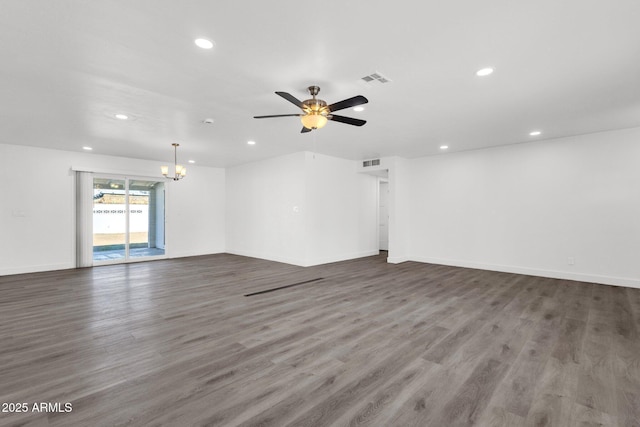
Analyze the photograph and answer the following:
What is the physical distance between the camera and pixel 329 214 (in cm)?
746

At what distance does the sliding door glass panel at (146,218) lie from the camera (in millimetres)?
7844

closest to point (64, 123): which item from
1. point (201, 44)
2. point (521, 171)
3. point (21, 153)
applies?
point (21, 153)

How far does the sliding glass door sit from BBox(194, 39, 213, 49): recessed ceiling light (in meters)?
6.54

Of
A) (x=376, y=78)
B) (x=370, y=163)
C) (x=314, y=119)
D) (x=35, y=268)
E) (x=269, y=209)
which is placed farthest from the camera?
(x=370, y=163)

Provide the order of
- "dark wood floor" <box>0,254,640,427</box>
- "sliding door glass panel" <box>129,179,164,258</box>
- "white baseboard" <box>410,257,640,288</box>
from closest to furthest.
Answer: "dark wood floor" <box>0,254,640,427</box> < "white baseboard" <box>410,257,640,288</box> < "sliding door glass panel" <box>129,179,164,258</box>

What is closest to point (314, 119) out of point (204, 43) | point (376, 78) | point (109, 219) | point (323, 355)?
point (376, 78)

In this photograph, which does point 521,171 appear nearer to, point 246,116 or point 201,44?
point 246,116

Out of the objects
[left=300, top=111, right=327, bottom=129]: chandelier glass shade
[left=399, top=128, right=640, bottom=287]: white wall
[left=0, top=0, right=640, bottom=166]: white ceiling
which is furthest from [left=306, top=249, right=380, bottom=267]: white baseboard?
[left=300, top=111, right=327, bottom=129]: chandelier glass shade

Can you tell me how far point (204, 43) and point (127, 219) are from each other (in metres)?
6.76

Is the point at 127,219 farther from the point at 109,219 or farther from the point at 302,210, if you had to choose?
the point at 302,210

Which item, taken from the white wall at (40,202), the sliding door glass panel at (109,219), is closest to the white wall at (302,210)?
the white wall at (40,202)

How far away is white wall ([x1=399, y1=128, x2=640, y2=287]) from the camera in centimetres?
515

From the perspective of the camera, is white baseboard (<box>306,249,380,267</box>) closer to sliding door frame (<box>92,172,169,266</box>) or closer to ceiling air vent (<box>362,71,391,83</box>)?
sliding door frame (<box>92,172,169,266</box>)

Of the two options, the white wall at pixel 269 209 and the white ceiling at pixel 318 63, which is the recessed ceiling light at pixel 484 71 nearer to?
the white ceiling at pixel 318 63
